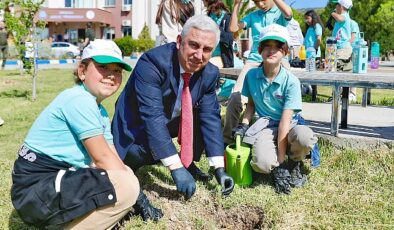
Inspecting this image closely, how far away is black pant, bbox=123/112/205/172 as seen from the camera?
3.25m

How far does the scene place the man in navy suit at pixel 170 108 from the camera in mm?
2982

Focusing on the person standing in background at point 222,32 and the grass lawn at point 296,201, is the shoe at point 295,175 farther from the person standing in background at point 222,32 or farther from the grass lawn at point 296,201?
the person standing in background at point 222,32

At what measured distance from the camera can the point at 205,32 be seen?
2.91 m

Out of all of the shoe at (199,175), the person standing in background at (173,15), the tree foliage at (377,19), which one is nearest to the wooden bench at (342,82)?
the shoe at (199,175)

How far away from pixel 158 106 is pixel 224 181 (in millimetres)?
685

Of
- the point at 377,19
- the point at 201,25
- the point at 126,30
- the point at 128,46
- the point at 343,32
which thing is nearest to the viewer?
the point at 201,25

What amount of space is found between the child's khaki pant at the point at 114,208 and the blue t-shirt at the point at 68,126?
0.24 m

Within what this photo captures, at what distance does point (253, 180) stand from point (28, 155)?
174cm

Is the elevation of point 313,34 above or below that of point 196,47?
above

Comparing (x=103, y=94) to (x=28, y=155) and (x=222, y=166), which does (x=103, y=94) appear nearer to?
(x=28, y=155)

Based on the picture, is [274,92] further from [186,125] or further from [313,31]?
[313,31]

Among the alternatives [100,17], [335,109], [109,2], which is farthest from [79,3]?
[335,109]

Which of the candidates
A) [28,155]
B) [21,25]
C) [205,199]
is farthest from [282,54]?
[21,25]

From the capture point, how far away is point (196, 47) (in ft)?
9.67
